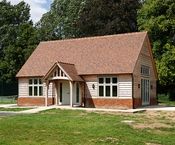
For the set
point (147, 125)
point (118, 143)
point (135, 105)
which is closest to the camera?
point (118, 143)

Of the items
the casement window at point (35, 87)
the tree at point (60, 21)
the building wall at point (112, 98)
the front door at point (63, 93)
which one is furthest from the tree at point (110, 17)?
the building wall at point (112, 98)

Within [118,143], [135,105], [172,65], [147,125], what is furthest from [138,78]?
[118,143]

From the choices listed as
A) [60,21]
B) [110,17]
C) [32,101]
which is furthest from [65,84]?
[60,21]

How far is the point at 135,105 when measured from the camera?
34281 mm

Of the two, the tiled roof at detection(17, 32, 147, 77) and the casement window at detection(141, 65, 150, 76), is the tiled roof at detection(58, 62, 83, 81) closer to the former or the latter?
the tiled roof at detection(17, 32, 147, 77)

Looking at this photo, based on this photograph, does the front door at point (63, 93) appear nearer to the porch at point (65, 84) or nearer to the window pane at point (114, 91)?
the porch at point (65, 84)

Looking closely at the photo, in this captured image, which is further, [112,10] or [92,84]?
[112,10]

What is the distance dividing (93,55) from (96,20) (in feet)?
72.6

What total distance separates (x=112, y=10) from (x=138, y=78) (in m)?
24.5

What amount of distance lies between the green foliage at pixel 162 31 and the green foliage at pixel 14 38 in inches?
785

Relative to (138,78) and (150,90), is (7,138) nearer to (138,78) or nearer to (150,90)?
(138,78)

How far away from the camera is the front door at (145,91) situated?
121 ft

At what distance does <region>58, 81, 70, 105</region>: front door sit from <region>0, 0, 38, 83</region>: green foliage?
23.2 m

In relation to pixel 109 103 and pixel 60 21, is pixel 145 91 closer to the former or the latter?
pixel 109 103
